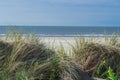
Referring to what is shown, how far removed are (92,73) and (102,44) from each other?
2.67 feet

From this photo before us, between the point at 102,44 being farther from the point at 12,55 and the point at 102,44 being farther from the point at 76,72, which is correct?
the point at 12,55

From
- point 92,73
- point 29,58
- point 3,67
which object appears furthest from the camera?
point 92,73

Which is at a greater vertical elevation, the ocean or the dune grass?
the ocean

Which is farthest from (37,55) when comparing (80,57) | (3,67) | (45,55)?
(80,57)

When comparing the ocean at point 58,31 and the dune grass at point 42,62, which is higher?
the ocean at point 58,31

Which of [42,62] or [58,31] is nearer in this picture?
[42,62]

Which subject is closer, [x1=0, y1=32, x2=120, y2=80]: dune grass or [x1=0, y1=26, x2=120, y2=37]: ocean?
[x1=0, y1=32, x2=120, y2=80]: dune grass

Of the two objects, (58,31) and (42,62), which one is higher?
(58,31)

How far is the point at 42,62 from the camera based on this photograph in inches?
275

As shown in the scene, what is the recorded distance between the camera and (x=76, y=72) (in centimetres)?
713

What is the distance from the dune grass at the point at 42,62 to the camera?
6641mm

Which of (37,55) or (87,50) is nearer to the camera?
(37,55)

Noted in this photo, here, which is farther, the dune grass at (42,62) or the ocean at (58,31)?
the ocean at (58,31)

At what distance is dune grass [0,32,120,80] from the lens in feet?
21.8
